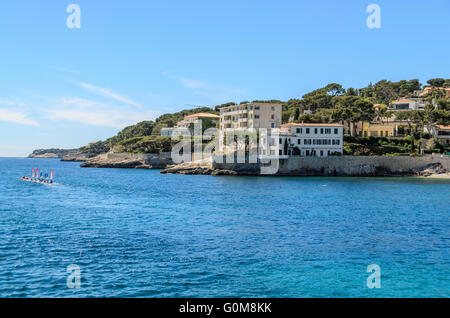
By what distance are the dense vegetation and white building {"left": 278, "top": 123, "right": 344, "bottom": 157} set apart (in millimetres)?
4239

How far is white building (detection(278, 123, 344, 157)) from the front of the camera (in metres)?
93.0

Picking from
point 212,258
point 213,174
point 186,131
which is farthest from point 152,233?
point 186,131

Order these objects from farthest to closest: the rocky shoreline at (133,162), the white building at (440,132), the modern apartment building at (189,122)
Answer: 1. the modern apartment building at (189,122)
2. the rocky shoreline at (133,162)
3. the white building at (440,132)

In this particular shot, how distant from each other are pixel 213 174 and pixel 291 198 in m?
43.7

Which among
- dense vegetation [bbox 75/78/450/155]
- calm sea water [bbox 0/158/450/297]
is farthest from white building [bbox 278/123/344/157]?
calm sea water [bbox 0/158/450/297]

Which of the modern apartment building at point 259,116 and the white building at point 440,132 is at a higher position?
the modern apartment building at point 259,116

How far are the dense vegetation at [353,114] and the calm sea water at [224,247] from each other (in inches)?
2270

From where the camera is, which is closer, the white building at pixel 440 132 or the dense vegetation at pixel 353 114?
the dense vegetation at pixel 353 114

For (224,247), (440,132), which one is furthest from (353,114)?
(224,247)

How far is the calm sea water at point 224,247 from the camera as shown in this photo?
17.6 meters

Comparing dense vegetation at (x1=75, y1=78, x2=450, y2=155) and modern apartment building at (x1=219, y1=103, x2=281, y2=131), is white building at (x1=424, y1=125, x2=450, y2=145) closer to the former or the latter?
dense vegetation at (x1=75, y1=78, x2=450, y2=155)

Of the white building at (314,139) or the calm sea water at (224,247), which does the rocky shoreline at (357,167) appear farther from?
the calm sea water at (224,247)

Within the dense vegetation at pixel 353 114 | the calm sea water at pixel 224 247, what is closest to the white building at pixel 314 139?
the dense vegetation at pixel 353 114
